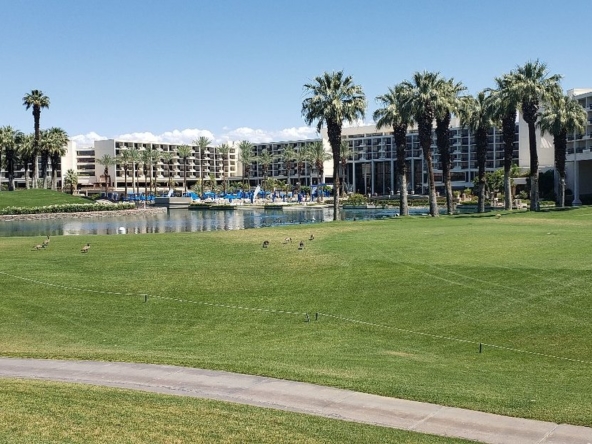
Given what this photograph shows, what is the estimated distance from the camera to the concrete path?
13.3m

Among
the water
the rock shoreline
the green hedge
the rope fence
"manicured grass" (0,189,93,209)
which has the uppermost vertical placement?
"manicured grass" (0,189,93,209)

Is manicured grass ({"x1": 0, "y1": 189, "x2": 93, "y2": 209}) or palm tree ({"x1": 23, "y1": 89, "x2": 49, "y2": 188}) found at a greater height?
palm tree ({"x1": 23, "y1": 89, "x2": 49, "y2": 188})

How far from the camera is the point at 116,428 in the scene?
12125 millimetres

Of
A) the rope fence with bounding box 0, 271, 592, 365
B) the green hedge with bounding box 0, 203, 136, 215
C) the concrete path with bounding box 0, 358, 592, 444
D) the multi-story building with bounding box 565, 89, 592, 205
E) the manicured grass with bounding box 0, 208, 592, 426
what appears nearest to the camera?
the concrete path with bounding box 0, 358, 592, 444

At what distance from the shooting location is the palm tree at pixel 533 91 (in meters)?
68.9

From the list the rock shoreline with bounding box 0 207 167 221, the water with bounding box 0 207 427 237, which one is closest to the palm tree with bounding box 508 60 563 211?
the water with bounding box 0 207 427 237

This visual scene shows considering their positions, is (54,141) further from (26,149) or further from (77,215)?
(77,215)

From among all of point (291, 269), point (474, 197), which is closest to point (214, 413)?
point (291, 269)

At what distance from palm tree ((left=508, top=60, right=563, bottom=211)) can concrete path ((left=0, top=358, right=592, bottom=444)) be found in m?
58.5

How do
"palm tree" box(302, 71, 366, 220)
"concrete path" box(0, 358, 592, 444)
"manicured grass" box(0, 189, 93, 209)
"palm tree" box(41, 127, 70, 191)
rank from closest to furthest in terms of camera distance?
"concrete path" box(0, 358, 592, 444) < "palm tree" box(302, 71, 366, 220) < "manicured grass" box(0, 189, 93, 209) < "palm tree" box(41, 127, 70, 191)

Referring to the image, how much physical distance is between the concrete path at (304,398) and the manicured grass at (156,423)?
0.78 m

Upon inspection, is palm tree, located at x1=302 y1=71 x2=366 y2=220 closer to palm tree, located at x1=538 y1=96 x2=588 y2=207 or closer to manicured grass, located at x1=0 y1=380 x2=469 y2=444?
palm tree, located at x1=538 y1=96 x2=588 y2=207

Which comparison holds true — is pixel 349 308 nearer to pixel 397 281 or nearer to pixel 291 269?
pixel 397 281

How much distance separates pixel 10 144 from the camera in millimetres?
156625
